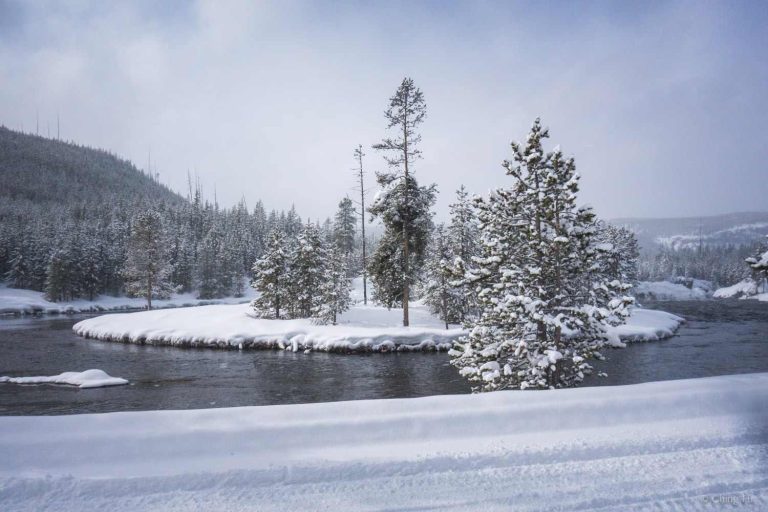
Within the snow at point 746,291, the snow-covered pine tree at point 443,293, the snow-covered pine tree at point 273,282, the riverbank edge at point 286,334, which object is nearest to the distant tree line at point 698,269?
the snow at point 746,291

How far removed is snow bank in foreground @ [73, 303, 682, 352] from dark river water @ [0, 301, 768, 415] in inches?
44.9

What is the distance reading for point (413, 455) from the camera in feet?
16.5

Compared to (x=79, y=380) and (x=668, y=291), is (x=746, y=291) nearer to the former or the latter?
(x=668, y=291)

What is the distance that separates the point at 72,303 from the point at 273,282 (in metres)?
48.7

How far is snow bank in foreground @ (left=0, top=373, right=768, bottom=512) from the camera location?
4.30m

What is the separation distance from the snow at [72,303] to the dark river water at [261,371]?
35.3 metres

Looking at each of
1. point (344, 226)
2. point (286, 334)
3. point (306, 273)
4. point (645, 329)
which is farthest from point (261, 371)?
point (344, 226)

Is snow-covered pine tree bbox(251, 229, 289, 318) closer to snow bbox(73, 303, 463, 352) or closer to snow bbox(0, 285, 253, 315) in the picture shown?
snow bbox(73, 303, 463, 352)

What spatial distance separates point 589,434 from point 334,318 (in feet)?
83.7

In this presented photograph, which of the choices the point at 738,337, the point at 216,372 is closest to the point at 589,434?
the point at 216,372

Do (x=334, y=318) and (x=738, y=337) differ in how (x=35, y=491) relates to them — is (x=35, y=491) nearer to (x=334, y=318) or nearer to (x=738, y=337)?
(x=334, y=318)

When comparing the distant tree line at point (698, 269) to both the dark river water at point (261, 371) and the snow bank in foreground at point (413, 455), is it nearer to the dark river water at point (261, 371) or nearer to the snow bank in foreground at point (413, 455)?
the dark river water at point (261, 371)

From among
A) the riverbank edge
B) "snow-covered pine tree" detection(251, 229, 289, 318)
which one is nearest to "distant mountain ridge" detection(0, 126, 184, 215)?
"snow-covered pine tree" detection(251, 229, 289, 318)

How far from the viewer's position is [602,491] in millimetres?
4395
